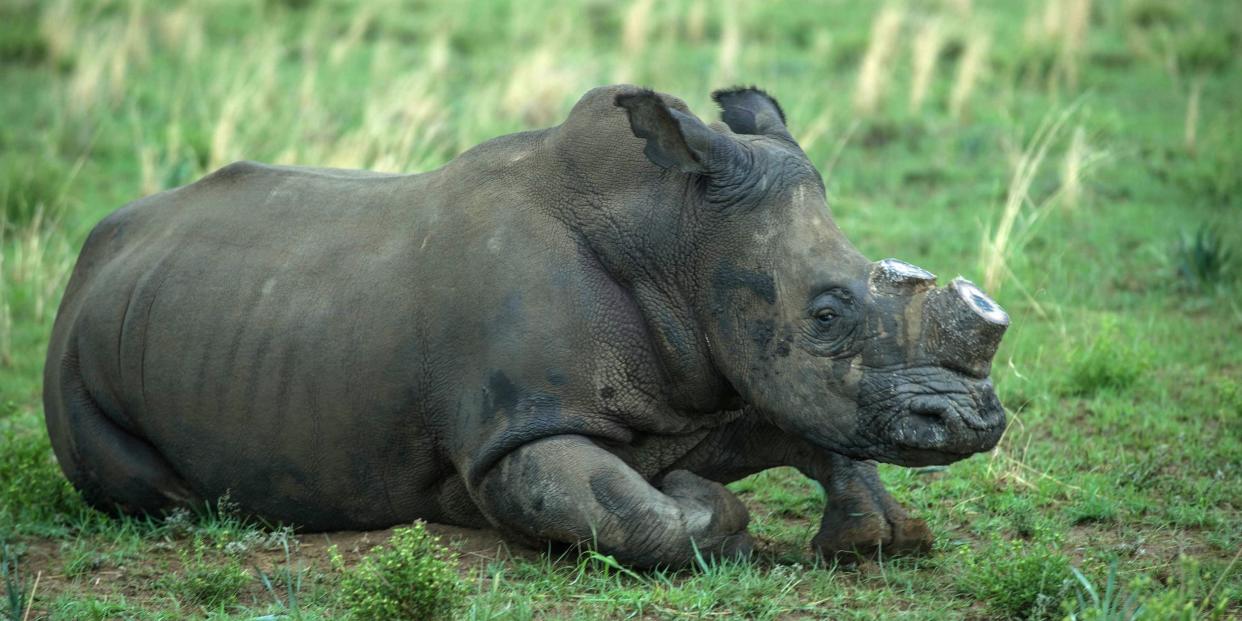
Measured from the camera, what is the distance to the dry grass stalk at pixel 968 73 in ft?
39.7

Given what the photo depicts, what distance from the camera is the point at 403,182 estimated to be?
5.85 m

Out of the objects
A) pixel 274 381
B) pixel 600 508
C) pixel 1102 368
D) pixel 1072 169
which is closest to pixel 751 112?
pixel 600 508

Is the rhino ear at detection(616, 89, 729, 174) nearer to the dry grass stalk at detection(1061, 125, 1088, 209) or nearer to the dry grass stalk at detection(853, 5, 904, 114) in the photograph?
the dry grass stalk at detection(1061, 125, 1088, 209)

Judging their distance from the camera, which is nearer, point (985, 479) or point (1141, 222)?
point (985, 479)

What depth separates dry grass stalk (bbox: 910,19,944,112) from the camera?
12.5 meters

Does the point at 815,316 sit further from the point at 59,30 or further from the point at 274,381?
the point at 59,30

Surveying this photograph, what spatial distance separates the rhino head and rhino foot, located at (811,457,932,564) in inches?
17.4

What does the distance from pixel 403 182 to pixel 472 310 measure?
2.77ft

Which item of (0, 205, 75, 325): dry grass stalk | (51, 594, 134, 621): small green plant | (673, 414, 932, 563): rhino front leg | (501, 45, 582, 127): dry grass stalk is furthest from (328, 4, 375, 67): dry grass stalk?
(51, 594, 134, 621): small green plant

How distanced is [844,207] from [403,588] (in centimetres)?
615

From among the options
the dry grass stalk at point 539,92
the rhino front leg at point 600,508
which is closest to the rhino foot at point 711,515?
the rhino front leg at point 600,508

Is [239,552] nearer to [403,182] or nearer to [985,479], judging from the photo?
[403,182]

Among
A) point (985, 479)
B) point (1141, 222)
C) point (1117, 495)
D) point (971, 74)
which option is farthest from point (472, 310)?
point (971, 74)

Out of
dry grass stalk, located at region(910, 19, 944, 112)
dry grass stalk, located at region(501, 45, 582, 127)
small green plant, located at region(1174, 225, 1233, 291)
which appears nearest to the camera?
small green plant, located at region(1174, 225, 1233, 291)
